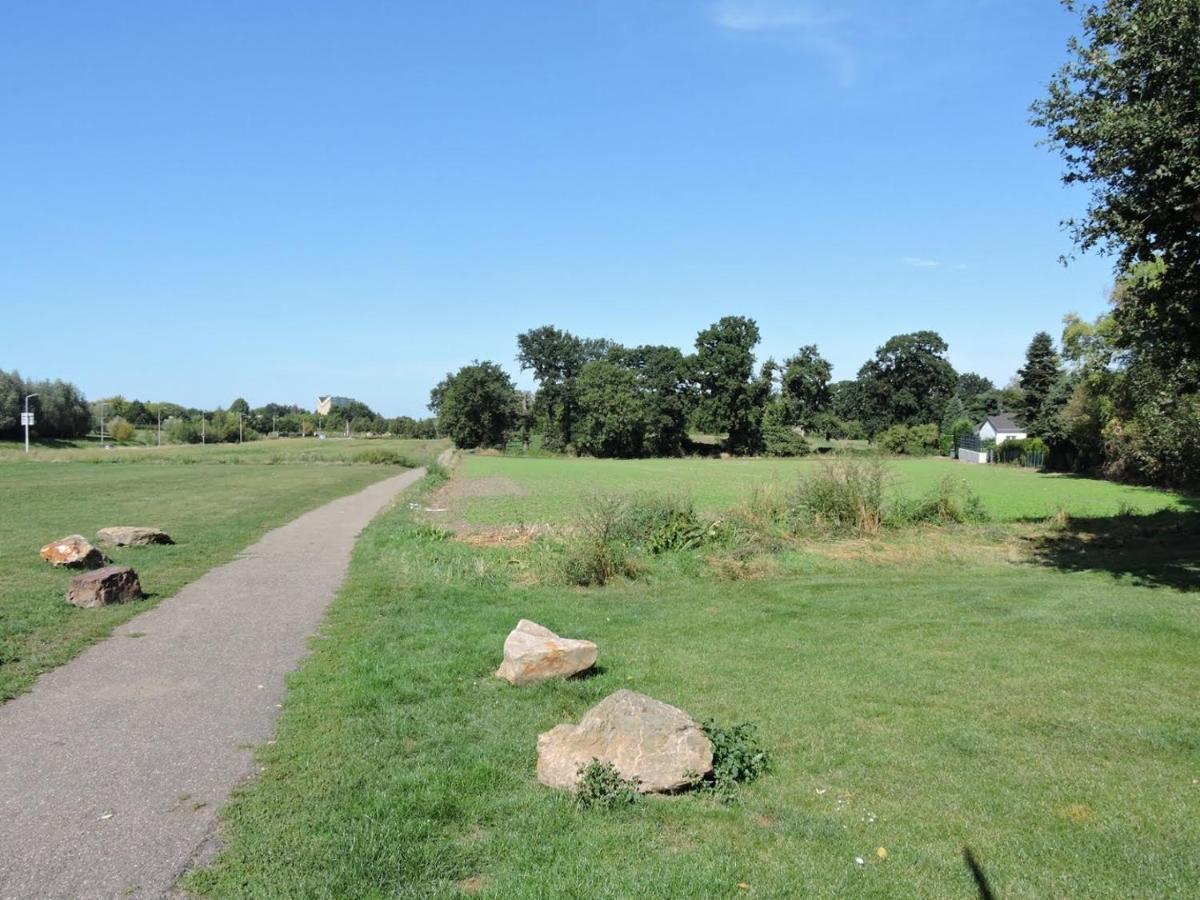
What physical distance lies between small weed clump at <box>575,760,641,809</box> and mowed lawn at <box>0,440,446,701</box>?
5.62 metres

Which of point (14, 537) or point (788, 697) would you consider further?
point (14, 537)

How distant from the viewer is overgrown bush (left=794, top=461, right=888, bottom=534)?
2044cm

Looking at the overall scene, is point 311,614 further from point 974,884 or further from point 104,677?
point 974,884

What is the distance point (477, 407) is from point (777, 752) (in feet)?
331

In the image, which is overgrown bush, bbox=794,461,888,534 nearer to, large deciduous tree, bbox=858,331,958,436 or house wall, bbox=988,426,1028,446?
house wall, bbox=988,426,1028,446

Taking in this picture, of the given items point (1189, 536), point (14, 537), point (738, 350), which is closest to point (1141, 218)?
point (1189, 536)

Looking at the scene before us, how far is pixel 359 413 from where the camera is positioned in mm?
189000

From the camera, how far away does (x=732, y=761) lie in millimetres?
5352

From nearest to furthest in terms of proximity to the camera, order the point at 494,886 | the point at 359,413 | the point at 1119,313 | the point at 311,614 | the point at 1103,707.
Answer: the point at 494,886 → the point at 1103,707 → the point at 311,614 → the point at 1119,313 → the point at 359,413

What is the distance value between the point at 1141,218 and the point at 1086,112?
206cm

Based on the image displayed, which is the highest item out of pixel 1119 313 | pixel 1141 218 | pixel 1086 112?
pixel 1086 112

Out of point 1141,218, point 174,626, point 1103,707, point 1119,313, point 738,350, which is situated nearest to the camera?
point 1103,707

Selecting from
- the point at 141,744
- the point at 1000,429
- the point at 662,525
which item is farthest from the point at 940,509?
the point at 1000,429

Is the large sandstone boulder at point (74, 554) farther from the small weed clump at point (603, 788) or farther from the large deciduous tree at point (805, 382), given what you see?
the large deciduous tree at point (805, 382)
